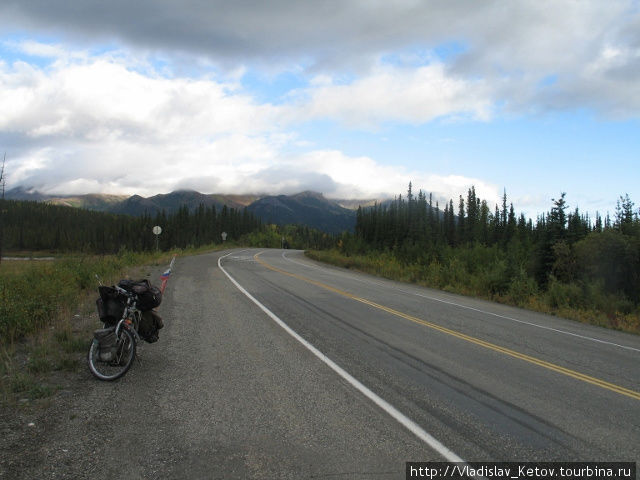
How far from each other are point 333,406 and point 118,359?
10.2 feet

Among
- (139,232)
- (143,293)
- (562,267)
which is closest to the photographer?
(143,293)

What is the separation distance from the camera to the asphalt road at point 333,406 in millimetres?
3697

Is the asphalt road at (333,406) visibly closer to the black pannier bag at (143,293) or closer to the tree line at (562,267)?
the black pannier bag at (143,293)

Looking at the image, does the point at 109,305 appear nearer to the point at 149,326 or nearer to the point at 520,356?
the point at 149,326

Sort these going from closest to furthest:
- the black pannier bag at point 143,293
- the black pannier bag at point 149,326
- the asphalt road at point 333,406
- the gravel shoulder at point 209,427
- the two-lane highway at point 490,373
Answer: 1. the gravel shoulder at point 209,427
2. the asphalt road at point 333,406
3. the two-lane highway at point 490,373
4. the black pannier bag at point 143,293
5. the black pannier bag at point 149,326

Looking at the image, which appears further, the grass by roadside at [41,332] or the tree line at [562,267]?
the tree line at [562,267]

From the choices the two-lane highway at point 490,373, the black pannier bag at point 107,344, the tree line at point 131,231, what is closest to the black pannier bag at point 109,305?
the black pannier bag at point 107,344

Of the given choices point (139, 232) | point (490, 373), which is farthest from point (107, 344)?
point (139, 232)

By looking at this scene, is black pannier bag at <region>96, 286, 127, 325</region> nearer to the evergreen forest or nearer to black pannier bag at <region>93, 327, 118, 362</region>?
black pannier bag at <region>93, 327, 118, 362</region>

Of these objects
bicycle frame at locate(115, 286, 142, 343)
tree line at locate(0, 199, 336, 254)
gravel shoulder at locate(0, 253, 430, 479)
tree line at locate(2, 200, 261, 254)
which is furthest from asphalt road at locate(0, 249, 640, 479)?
tree line at locate(2, 200, 261, 254)

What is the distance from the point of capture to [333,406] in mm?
4805

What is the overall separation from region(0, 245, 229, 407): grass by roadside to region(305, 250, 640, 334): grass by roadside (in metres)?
13.3

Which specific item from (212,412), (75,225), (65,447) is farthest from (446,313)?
(75,225)

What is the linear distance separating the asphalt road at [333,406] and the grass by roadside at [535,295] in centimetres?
432
